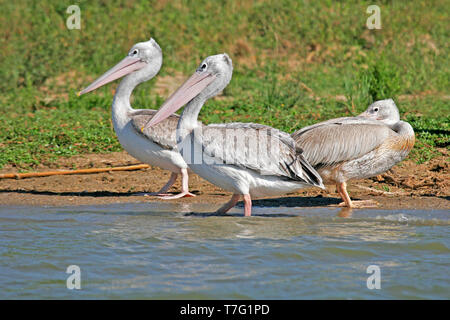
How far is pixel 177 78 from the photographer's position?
1086 centimetres

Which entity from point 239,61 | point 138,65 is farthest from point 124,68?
point 239,61

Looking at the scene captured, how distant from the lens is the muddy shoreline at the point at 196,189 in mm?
6133

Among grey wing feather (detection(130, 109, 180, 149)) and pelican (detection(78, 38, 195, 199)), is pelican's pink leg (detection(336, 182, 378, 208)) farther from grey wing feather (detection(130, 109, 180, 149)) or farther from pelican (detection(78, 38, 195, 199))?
grey wing feather (detection(130, 109, 180, 149))

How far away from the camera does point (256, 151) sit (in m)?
5.23

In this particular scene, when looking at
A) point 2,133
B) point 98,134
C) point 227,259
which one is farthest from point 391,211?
point 2,133

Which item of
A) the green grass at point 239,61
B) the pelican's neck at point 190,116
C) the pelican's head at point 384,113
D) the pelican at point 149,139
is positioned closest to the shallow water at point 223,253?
the pelican at point 149,139

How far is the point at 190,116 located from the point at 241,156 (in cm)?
48

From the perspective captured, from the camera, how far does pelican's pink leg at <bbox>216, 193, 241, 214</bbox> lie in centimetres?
546

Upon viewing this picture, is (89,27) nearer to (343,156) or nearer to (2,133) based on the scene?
(2,133)

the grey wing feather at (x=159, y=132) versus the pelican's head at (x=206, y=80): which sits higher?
the pelican's head at (x=206, y=80)

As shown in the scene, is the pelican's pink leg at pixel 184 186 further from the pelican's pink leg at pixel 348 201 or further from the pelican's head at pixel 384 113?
the pelican's head at pixel 384 113

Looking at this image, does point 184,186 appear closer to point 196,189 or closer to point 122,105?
point 196,189

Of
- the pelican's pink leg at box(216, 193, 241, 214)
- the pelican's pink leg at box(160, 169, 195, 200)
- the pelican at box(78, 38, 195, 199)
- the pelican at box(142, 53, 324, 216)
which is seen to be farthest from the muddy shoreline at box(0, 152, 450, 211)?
the pelican at box(142, 53, 324, 216)
